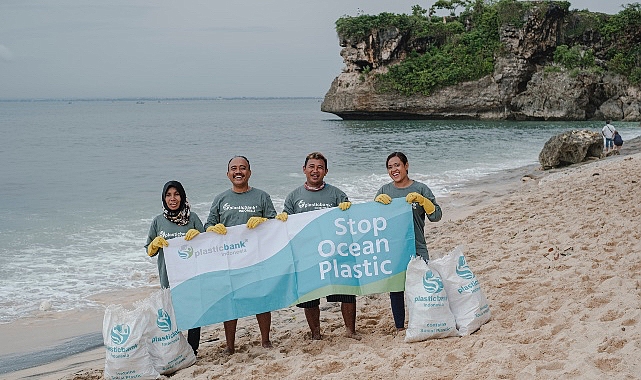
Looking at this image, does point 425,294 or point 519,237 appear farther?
point 519,237

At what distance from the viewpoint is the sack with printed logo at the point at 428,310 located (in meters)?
4.40

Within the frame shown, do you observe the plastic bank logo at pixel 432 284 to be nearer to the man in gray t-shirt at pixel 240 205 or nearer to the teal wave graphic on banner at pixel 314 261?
the teal wave graphic on banner at pixel 314 261

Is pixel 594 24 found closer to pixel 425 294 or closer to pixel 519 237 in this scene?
pixel 519 237

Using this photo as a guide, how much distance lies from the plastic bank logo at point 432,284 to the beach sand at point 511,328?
37 cm

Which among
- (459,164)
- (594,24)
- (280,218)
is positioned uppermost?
(594,24)

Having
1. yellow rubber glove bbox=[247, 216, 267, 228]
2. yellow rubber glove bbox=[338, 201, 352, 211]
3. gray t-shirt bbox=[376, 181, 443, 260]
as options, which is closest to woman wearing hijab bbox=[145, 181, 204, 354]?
yellow rubber glove bbox=[247, 216, 267, 228]

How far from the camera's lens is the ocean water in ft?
29.8

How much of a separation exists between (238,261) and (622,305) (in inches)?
111

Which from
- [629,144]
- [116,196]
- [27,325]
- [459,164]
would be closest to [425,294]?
[27,325]

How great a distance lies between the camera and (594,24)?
51281mm

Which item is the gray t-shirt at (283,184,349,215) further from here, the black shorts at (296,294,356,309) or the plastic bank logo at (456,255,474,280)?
the plastic bank logo at (456,255,474,280)

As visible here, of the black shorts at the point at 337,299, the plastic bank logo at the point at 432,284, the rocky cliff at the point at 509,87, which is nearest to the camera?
the plastic bank logo at the point at 432,284

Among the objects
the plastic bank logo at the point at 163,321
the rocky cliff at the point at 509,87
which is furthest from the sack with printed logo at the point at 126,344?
the rocky cliff at the point at 509,87

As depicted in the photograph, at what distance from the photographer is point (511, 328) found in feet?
14.5
